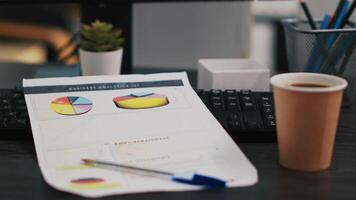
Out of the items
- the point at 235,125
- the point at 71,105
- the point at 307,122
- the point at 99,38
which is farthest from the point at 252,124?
the point at 99,38

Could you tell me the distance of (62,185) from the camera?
59 centimetres

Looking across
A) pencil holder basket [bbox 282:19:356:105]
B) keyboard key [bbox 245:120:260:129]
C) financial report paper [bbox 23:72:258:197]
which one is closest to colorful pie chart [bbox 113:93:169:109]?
financial report paper [bbox 23:72:258:197]

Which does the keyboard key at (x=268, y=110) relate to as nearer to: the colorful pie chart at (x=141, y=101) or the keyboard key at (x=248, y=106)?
the keyboard key at (x=248, y=106)

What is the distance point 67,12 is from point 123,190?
1.63m

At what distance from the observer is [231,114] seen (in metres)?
0.77

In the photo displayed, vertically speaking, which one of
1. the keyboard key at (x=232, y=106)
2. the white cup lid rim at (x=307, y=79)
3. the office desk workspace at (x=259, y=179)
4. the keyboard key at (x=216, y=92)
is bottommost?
the office desk workspace at (x=259, y=179)

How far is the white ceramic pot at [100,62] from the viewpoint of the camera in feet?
3.09

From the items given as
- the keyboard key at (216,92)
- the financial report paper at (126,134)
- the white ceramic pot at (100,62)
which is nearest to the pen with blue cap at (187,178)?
the financial report paper at (126,134)

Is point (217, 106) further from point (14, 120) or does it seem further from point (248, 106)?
point (14, 120)

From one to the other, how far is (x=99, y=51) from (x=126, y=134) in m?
0.29

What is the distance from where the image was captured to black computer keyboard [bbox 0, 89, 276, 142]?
73 centimetres

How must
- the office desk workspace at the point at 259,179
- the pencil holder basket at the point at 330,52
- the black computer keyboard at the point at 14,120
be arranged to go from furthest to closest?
the pencil holder basket at the point at 330,52 → the black computer keyboard at the point at 14,120 → the office desk workspace at the point at 259,179

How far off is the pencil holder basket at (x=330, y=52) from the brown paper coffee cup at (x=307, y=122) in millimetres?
209

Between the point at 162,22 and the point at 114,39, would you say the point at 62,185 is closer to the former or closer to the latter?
the point at 114,39
